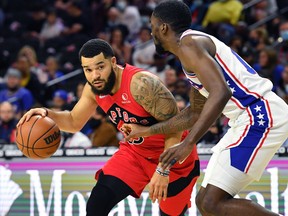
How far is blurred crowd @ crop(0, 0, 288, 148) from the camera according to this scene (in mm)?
9688

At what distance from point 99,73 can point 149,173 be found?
874mm

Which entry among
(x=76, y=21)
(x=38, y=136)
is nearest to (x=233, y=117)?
(x=38, y=136)

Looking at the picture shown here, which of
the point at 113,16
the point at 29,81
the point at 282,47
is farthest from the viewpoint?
the point at 113,16

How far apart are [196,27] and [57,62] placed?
2.56 meters

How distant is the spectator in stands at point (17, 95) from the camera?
10.8 metres

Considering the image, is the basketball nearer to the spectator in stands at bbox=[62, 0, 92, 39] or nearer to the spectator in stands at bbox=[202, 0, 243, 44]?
the spectator in stands at bbox=[202, 0, 243, 44]

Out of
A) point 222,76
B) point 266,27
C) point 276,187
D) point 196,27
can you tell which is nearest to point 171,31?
point 222,76

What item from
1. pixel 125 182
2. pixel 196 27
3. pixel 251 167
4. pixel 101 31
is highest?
pixel 251 167

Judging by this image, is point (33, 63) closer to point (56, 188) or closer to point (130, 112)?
point (56, 188)

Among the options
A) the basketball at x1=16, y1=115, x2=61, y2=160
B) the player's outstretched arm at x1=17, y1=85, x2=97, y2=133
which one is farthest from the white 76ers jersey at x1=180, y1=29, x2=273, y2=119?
the basketball at x1=16, y1=115, x2=61, y2=160

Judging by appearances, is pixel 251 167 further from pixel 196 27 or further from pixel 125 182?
pixel 196 27

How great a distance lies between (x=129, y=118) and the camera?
5.73 meters

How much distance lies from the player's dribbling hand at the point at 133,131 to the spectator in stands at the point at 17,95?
5.20 meters

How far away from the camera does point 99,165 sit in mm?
7336
